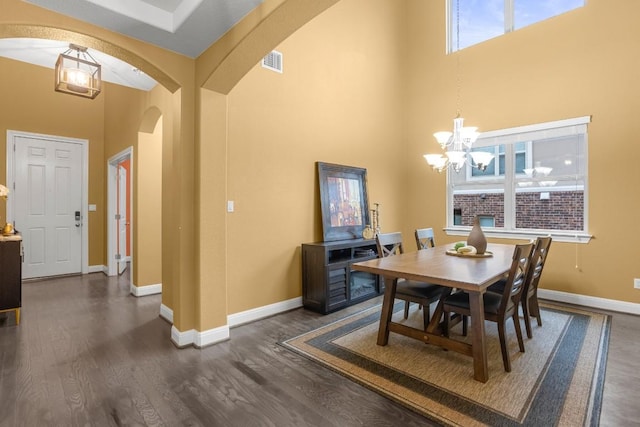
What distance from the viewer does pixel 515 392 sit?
2.16 m

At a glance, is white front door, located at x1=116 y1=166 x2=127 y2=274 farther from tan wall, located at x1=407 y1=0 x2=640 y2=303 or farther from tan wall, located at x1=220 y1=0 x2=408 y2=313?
tan wall, located at x1=407 y1=0 x2=640 y2=303

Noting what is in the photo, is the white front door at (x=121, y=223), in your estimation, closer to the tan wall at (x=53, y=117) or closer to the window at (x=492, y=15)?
the tan wall at (x=53, y=117)

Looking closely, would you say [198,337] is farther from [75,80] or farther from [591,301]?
[591,301]

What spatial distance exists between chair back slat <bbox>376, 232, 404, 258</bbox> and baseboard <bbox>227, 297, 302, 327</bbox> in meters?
1.28

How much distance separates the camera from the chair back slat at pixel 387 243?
3.28 metres

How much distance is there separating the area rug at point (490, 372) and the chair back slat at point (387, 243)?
75 centimetres

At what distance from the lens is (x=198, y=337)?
289 cm

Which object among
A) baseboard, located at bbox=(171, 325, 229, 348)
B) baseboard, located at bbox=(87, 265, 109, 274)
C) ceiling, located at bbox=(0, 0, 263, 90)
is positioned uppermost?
ceiling, located at bbox=(0, 0, 263, 90)

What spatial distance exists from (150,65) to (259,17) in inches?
44.0

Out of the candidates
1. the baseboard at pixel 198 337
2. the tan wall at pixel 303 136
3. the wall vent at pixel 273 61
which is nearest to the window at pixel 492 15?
the tan wall at pixel 303 136

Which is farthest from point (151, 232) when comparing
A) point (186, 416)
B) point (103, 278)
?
point (186, 416)

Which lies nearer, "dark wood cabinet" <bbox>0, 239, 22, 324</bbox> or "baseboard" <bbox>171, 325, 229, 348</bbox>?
"baseboard" <bbox>171, 325, 229, 348</bbox>

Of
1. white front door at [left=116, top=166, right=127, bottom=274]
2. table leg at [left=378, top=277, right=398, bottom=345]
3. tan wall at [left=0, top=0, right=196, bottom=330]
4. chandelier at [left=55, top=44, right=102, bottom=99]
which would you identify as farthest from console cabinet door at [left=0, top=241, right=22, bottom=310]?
table leg at [left=378, top=277, right=398, bottom=345]

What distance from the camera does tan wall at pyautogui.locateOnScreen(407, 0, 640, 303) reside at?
3.81 m
